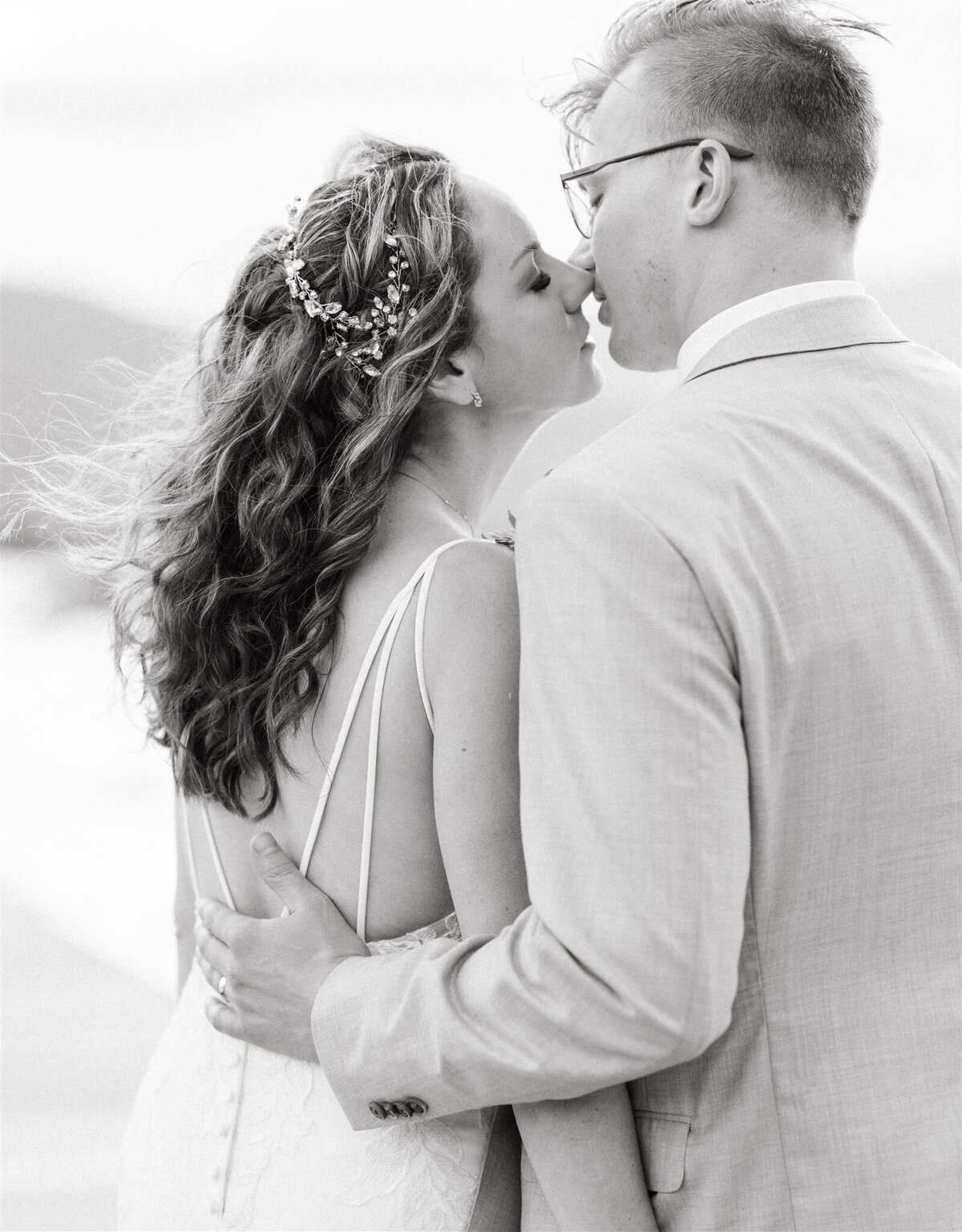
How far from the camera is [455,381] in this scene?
163 centimetres

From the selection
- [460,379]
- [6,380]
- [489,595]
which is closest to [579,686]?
[489,595]

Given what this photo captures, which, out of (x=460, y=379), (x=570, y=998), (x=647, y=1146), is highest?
(x=460, y=379)

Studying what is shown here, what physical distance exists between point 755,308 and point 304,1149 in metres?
1.10

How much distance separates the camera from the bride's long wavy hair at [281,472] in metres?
1.49

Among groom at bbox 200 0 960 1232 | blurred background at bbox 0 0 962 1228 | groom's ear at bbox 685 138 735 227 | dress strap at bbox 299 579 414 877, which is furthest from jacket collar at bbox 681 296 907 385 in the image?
blurred background at bbox 0 0 962 1228

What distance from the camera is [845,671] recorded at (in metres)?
1.12

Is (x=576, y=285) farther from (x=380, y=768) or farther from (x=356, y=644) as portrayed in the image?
(x=380, y=768)

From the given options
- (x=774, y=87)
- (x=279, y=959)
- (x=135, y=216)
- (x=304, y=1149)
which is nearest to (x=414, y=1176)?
(x=304, y=1149)

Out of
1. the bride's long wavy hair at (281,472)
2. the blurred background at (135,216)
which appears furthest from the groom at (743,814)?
the blurred background at (135,216)

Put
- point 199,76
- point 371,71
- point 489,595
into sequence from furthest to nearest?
point 199,76
point 371,71
point 489,595

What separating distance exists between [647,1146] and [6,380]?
8.05 metres

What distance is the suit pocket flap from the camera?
3.97 ft

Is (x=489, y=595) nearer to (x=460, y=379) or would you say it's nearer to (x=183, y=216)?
(x=460, y=379)

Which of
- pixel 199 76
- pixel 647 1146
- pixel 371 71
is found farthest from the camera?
pixel 199 76
